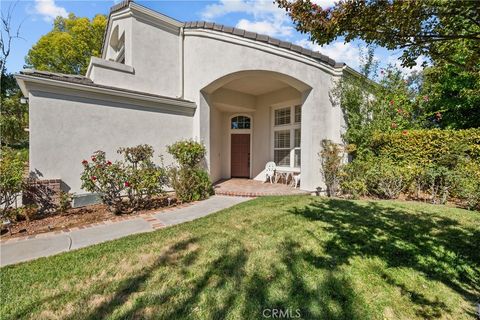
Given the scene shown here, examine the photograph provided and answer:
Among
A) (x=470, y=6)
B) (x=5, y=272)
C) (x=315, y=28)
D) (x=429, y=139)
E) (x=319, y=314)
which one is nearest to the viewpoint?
(x=470, y=6)

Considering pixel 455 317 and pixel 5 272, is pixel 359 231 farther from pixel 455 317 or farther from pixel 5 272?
pixel 5 272

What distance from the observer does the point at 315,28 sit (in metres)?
2.88

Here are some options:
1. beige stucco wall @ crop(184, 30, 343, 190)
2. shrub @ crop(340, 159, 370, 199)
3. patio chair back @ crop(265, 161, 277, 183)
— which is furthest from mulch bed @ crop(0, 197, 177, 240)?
shrub @ crop(340, 159, 370, 199)

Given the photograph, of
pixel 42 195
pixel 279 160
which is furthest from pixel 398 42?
pixel 279 160

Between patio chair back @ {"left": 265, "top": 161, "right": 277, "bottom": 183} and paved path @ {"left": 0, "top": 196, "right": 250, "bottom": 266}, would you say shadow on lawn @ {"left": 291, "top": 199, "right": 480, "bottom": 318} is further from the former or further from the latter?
patio chair back @ {"left": 265, "top": 161, "right": 277, "bottom": 183}

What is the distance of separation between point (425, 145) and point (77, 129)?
11.5 metres

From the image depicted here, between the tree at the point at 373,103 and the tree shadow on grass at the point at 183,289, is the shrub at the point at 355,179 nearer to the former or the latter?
the tree at the point at 373,103

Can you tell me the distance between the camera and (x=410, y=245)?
158 inches

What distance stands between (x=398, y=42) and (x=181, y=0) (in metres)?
8.54

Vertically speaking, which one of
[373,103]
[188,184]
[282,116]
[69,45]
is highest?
[69,45]

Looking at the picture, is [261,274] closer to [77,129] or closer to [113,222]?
[113,222]

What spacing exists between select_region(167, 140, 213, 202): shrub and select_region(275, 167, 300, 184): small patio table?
411 cm

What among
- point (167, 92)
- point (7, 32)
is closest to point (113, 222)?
point (167, 92)

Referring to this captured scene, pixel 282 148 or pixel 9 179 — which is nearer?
pixel 9 179
